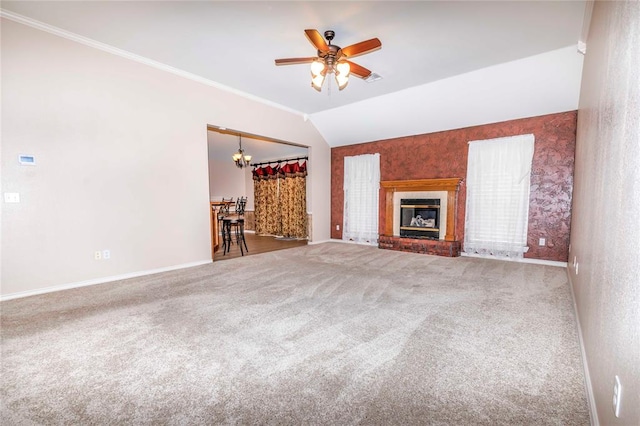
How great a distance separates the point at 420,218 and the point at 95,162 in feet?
18.6

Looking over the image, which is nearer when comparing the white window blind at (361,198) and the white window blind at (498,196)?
the white window blind at (498,196)

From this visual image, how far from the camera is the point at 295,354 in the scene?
189 centimetres

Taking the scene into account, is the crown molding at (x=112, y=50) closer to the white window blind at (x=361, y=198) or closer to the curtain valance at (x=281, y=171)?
the curtain valance at (x=281, y=171)

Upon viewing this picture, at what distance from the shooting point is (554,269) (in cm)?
416

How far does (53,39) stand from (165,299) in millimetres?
3320

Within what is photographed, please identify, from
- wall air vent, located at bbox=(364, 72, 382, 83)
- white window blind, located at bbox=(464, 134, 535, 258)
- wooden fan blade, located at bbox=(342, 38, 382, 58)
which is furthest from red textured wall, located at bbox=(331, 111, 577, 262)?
wooden fan blade, located at bbox=(342, 38, 382, 58)

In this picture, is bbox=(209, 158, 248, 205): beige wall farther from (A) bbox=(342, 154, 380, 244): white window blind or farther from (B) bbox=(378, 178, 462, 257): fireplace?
(B) bbox=(378, 178, 462, 257): fireplace

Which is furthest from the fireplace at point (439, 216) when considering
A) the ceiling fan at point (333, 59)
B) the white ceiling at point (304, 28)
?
the ceiling fan at point (333, 59)

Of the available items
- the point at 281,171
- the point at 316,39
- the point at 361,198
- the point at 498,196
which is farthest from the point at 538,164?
the point at 281,171

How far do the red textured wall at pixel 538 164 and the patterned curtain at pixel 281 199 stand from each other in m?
3.12

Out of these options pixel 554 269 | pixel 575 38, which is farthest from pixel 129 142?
pixel 554 269

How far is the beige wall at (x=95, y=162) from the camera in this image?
117 inches

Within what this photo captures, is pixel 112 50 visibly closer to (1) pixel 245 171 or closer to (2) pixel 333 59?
(2) pixel 333 59

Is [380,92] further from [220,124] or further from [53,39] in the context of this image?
[53,39]
